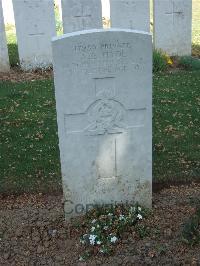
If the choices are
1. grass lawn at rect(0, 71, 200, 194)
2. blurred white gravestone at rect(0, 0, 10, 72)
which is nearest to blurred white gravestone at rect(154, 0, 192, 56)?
grass lawn at rect(0, 71, 200, 194)

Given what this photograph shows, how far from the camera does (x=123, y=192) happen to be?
4133 millimetres

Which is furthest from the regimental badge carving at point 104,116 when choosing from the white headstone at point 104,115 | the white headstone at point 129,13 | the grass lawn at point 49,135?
the white headstone at point 129,13

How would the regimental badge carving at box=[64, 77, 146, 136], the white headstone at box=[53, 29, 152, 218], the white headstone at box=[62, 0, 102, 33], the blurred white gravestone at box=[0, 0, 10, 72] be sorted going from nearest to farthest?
the white headstone at box=[53, 29, 152, 218], the regimental badge carving at box=[64, 77, 146, 136], the blurred white gravestone at box=[0, 0, 10, 72], the white headstone at box=[62, 0, 102, 33]

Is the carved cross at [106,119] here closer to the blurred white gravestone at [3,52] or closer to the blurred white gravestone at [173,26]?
the blurred white gravestone at [3,52]

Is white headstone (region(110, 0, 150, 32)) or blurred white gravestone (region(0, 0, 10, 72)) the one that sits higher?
white headstone (region(110, 0, 150, 32))

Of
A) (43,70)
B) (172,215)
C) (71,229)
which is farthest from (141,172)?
(43,70)

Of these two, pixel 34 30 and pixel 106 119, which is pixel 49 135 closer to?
pixel 106 119

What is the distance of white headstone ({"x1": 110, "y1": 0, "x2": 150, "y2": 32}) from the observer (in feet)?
33.9

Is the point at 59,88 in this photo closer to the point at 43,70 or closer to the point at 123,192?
the point at 123,192

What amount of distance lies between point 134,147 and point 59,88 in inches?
35.5

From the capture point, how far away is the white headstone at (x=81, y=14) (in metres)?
9.72

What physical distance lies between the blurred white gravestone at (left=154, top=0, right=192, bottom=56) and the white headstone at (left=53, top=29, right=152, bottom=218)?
7522 mm

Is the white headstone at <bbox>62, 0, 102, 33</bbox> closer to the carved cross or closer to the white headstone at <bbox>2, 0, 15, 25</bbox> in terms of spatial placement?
the carved cross

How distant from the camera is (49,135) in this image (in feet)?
20.1
